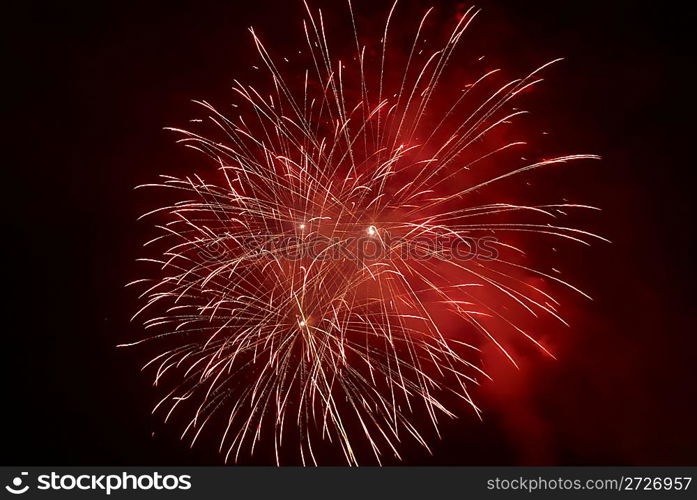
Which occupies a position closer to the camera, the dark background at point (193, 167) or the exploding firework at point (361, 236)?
the exploding firework at point (361, 236)

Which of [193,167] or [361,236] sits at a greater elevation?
[193,167]

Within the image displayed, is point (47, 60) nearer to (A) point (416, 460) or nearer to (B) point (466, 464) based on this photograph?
(A) point (416, 460)

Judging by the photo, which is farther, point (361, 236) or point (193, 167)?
point (193, 167)

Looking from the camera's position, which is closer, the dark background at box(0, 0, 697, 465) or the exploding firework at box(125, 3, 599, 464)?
the exploding firework at box(125, 3, 599, 464)

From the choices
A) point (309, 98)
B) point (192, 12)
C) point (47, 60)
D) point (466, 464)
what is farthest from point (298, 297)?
point (47, 60)
